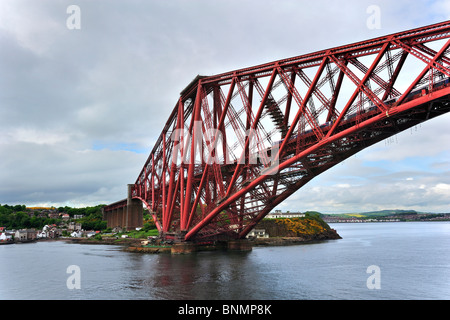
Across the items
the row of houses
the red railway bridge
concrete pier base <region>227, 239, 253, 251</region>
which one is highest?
the red railway bridge

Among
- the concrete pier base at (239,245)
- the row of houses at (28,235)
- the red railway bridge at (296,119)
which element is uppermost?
the red railway bridge at (296,119)

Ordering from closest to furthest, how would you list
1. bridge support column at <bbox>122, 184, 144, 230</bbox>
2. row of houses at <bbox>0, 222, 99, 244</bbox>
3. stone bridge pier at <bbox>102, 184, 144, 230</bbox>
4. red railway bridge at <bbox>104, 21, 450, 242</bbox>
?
red railway bridge at <bbox>104, 21, 450, 242</bbox>, bridge support column at <bbox>122, 184, 144, 230</bbox>, stone bridge pier at <bbox>102, 184, 144, 230</bbox>, row of houses at <bbox>0, 222, 99, 244</bbox>

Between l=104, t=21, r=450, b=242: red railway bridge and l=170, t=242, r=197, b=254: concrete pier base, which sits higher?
l=104, t=21, r=450, b=242: red railway bridge

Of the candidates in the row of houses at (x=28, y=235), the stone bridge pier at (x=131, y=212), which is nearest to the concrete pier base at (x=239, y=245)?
the stone bridge pier at (x=131, y=212)

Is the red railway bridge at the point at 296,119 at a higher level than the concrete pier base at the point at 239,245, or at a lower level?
higher

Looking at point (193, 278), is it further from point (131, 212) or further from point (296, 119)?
point (131, 212)

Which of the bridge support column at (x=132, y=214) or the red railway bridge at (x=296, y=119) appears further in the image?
the bridge support column at (x=132, y=214)

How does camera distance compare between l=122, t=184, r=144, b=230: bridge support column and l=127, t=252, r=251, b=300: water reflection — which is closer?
l=127, t=252, r=251, b=300: water reflection

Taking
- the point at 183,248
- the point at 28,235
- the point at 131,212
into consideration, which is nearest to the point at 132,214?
the point at 131,212

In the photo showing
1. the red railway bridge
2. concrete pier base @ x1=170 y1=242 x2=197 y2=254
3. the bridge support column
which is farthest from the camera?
the bridge support column

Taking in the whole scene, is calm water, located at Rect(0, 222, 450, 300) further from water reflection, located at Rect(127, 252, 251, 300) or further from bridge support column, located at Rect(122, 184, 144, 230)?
bridge support column, located at Rect(122, 184, 144, 230)

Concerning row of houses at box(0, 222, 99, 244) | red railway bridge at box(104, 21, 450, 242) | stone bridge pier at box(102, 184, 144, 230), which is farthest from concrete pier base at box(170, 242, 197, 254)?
row of houses at box(0, 222, 99, 244)

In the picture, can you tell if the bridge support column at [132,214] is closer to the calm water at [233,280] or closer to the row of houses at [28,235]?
the row of houses at [28,235]
